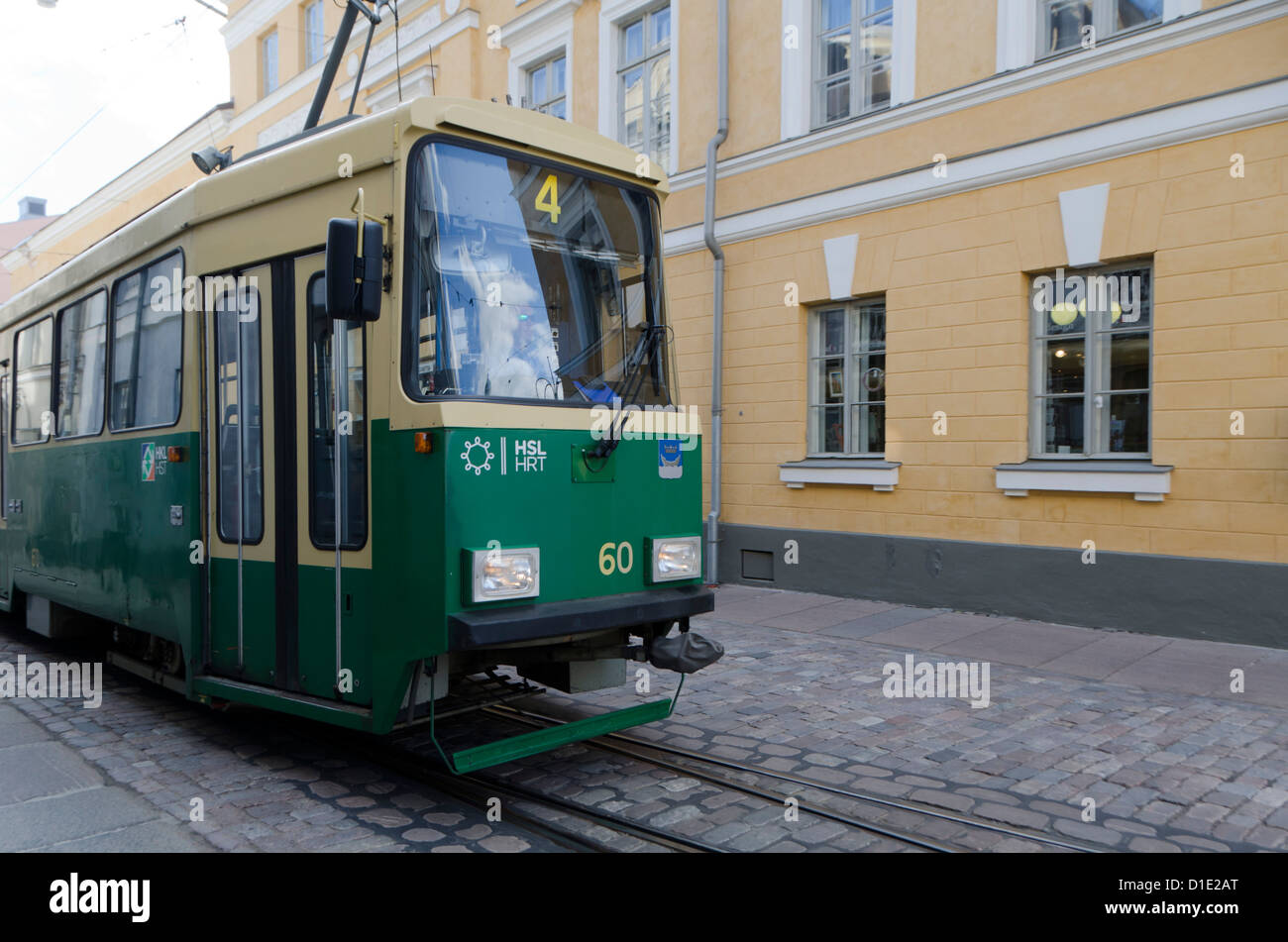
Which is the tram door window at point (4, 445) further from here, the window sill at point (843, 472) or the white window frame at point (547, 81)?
the white window frame at point (547, 81)

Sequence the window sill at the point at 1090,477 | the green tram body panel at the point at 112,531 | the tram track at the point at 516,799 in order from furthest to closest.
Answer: the window sill at the point at 1090,477
the green tram body panel at the point at 112,531
the tram track at the point at 516,799

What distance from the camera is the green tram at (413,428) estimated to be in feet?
14.4

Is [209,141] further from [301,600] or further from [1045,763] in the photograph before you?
[1045,763]

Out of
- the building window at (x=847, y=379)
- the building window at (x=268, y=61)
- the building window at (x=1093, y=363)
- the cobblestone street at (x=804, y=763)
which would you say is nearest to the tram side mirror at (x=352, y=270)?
the cobblestone street at (x=804, y=763)

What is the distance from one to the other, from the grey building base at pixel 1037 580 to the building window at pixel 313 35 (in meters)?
15.3

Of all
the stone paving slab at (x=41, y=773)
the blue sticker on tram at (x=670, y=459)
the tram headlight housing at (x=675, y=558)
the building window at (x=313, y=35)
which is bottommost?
the stone paving slab at (x=41, y=773)

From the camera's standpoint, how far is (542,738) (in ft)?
14.9

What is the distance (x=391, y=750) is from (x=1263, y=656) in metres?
6.34

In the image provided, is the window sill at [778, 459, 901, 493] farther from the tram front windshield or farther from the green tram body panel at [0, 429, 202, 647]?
the green tram body panel at [0, 429, 202, 647]

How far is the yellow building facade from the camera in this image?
809 centimetres

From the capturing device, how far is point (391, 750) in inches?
213

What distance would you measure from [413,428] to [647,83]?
10497 millimetres

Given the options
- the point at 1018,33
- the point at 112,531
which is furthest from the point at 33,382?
the point at 1018,33

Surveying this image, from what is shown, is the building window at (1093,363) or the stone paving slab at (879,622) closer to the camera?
the building window at (1093,363)
